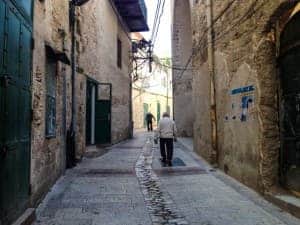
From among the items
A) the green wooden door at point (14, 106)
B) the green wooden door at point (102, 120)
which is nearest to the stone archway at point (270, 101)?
the green wooden door at point (14, 106)

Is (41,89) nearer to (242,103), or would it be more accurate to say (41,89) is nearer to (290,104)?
(242,103)

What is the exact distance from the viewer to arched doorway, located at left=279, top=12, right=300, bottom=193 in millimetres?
5559

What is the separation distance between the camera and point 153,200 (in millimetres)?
5934

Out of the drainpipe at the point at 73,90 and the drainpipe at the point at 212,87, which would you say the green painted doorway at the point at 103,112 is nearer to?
the drainpipe at the point at 73,90

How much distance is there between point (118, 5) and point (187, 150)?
27.7 feet

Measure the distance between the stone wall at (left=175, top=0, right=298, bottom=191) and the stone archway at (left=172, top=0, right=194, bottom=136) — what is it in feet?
31.4

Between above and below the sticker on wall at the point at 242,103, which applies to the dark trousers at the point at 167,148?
below

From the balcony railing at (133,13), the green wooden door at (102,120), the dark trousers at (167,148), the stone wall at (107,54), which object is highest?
the balcony railing at (133,13)

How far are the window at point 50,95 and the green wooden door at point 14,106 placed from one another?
1462mm

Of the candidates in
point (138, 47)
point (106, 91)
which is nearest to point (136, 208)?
point (106, 91)

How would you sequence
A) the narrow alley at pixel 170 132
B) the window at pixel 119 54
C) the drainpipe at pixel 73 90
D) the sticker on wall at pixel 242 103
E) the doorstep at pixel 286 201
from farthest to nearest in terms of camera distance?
1. the window at pixel 119 54
2. the drainpipe at pixel 73 90
3. the sticker on wall at pixel 242 103
4. the doorstep at pixel 286 201
5. the narrow alley at pixel 170 132

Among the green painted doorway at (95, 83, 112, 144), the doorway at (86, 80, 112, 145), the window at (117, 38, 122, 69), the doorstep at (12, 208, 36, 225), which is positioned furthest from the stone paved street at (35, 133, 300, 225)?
the window at (117, 38, 122, 69)

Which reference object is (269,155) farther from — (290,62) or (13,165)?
(13,165)

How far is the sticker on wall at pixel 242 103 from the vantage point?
6.63 meters
